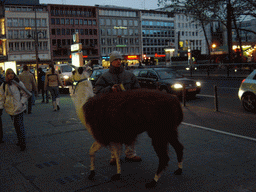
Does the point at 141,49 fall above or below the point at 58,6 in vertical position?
below

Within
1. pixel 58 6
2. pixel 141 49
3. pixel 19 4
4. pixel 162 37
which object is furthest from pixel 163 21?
pixel 19 4

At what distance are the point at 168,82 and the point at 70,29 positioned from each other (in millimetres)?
81981

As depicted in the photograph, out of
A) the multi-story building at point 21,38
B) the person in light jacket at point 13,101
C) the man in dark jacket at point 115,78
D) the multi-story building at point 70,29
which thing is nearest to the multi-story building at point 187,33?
the multi-story building at point 70,29

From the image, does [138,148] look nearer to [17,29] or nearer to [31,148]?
[31,148]

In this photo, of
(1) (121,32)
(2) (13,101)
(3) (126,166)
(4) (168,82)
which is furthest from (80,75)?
(1) (121,32)

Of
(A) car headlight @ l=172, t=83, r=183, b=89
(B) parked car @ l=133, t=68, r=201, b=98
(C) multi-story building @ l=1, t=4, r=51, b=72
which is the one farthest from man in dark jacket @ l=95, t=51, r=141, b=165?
(C) multi-story building @ l=1, t=4, r=51, b=72

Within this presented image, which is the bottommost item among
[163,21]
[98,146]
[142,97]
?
[98,146]

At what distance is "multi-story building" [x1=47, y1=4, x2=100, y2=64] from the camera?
8869 centimetres

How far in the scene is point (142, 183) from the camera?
4.43m

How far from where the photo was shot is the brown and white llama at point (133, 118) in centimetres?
395

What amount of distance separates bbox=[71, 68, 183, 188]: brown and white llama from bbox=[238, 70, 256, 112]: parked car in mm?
6898

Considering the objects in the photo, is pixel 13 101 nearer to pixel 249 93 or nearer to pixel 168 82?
pixel 249 93

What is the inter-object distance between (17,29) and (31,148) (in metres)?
82.6

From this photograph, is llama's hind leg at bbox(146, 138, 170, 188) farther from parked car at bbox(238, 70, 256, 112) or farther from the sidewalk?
parked car at bbox(238, 70, 256, 112)
